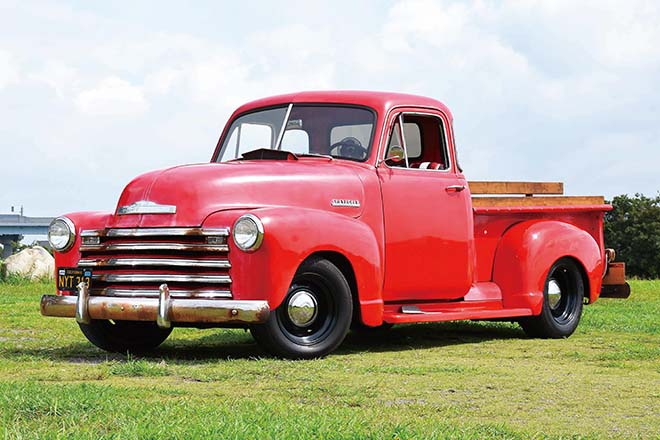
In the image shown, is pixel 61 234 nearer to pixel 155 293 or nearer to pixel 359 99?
pixel 155 293

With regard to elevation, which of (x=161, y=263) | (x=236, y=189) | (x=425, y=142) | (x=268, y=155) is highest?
(x=425, y=142)

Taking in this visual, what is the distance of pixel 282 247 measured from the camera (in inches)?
300

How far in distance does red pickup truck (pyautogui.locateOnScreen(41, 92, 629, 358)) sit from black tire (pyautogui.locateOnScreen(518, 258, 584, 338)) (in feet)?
0.05

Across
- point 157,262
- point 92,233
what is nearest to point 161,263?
point 157,262

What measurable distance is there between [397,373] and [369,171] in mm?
2242

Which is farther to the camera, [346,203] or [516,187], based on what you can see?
[516,187]

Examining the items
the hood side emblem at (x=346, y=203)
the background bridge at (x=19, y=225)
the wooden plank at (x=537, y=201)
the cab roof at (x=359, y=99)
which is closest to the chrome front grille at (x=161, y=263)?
the hood side emblem at (x=346, y=203)

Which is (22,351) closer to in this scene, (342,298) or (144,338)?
(144,338)

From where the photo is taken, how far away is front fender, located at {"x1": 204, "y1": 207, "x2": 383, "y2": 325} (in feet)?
24.8

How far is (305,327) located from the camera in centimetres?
803

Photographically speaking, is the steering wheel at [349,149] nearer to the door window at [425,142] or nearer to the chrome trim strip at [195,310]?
the door window at [425,142]

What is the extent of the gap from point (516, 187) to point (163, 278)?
4680mm

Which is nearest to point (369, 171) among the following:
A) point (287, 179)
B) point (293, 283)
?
point (287, 179)

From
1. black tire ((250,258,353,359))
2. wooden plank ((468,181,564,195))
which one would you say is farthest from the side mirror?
wooden plank ((468,181,564,195))
